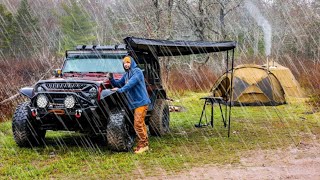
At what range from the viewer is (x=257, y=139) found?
982 centimetres

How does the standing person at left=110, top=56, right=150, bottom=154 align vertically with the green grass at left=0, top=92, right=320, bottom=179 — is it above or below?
above

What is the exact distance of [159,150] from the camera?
331 inches

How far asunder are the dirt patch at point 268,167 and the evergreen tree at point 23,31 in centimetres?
3689

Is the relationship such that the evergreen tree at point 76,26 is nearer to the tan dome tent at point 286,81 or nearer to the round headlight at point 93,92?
the tan dome tent at point 286,81

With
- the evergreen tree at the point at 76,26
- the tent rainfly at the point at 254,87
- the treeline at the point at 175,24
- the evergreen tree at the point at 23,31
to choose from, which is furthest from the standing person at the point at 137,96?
the evergreen tree at the point at 76,26

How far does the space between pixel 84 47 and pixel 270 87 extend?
377 inches

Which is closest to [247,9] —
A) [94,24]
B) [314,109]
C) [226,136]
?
[94,24]

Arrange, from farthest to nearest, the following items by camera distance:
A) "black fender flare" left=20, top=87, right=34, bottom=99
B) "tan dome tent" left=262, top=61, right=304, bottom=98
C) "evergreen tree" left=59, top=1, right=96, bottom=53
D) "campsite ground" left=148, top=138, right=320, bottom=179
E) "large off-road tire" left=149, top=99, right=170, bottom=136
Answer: "evergreen tree" left=59, top=1, right=96, bottom=53, "tan dome tent" left=262, top=61, right=304, bottom=98, "large off-road tire" left=149, top=99, right=170, bottom=136, "black fender flare" left=20, top=87, right=34, bottom=99, "campsite ground" left=148, top=138, right=320, bottom=179

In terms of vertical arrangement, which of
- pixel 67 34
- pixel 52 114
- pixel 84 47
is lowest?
pixel 67 34

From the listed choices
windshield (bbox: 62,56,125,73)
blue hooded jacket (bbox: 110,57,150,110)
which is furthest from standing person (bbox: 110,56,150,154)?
windshield (bbox: 62,56,125,73)

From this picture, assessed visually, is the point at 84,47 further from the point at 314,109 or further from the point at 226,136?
the point at 314,109

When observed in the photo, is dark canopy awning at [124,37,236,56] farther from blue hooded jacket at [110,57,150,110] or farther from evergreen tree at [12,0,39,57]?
evergreen tree at [12,0,39,57]

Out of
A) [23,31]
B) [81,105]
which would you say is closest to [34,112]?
[81,105]

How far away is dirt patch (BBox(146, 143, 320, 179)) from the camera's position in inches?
256
